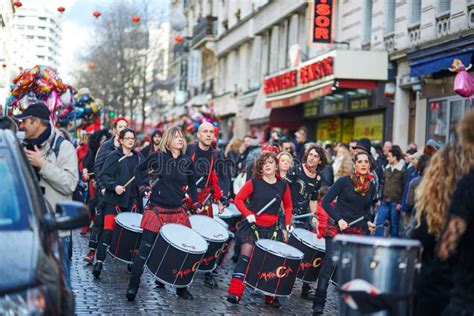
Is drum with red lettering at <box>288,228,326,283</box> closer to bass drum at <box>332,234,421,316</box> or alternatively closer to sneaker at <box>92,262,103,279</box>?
sneaker at <box>92,262,103,279</box>

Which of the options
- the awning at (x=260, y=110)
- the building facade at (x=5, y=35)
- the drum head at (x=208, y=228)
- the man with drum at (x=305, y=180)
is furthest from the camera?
the awning at (x=260, y=110)

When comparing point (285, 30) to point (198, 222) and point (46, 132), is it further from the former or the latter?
point (46, 132)

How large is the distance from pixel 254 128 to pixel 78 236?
25321 mm

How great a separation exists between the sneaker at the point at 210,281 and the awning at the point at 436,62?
26.5 feet

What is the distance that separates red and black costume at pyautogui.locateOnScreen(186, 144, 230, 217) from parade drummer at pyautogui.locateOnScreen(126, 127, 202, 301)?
1692mm

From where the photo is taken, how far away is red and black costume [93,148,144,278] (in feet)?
40.9

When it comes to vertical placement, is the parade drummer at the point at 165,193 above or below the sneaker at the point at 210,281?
above

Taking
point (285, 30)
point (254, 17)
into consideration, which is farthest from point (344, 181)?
point (254, 17)

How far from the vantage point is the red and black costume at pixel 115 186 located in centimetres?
1246

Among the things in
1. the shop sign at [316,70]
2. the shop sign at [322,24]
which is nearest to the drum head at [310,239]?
the shop sign at [316,70]

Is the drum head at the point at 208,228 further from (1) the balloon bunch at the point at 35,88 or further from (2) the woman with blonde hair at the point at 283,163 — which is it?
(1) the balloon bunch at the point at 35,88

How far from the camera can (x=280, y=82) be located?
30859 mm

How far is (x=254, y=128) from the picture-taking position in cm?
4228

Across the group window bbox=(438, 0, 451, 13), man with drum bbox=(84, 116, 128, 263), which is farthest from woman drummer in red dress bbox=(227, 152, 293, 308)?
window bbox=(438, 0, 451, 13)
